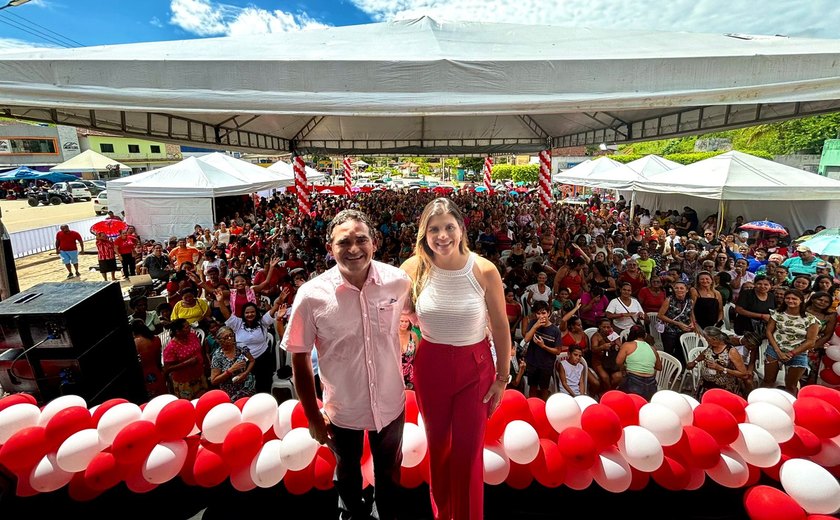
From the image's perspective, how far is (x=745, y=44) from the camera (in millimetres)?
3635

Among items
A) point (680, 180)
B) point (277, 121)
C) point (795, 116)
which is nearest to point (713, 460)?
point (795, 116)

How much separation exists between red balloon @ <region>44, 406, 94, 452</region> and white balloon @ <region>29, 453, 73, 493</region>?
0.09 metres

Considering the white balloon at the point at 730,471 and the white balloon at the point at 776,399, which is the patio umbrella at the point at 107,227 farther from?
the white balloon at the point at 776,399

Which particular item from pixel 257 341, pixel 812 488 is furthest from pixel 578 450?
pixel 257 341

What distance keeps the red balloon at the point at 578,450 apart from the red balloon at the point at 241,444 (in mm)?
1830

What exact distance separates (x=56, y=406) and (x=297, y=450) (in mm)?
1720

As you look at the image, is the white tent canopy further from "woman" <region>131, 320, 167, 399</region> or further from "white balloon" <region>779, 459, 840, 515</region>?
"white balloon" <region>779, 459, 840, 515</region>

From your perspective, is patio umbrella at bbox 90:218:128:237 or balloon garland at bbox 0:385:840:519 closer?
balloon garland at bbox 0:385:840:519

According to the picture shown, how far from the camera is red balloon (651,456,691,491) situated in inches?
89.2

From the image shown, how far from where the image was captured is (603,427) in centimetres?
229

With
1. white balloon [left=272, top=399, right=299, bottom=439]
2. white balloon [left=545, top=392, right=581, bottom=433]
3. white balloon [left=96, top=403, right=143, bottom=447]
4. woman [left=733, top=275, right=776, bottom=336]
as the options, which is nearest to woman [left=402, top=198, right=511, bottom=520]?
white balloon [left=545, top=392, right=581, bottom=433]

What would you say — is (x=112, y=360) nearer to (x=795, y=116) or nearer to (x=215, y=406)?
(x=215, y=406)

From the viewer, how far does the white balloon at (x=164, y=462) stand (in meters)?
2.20

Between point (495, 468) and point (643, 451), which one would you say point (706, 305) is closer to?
point (643, 451)
